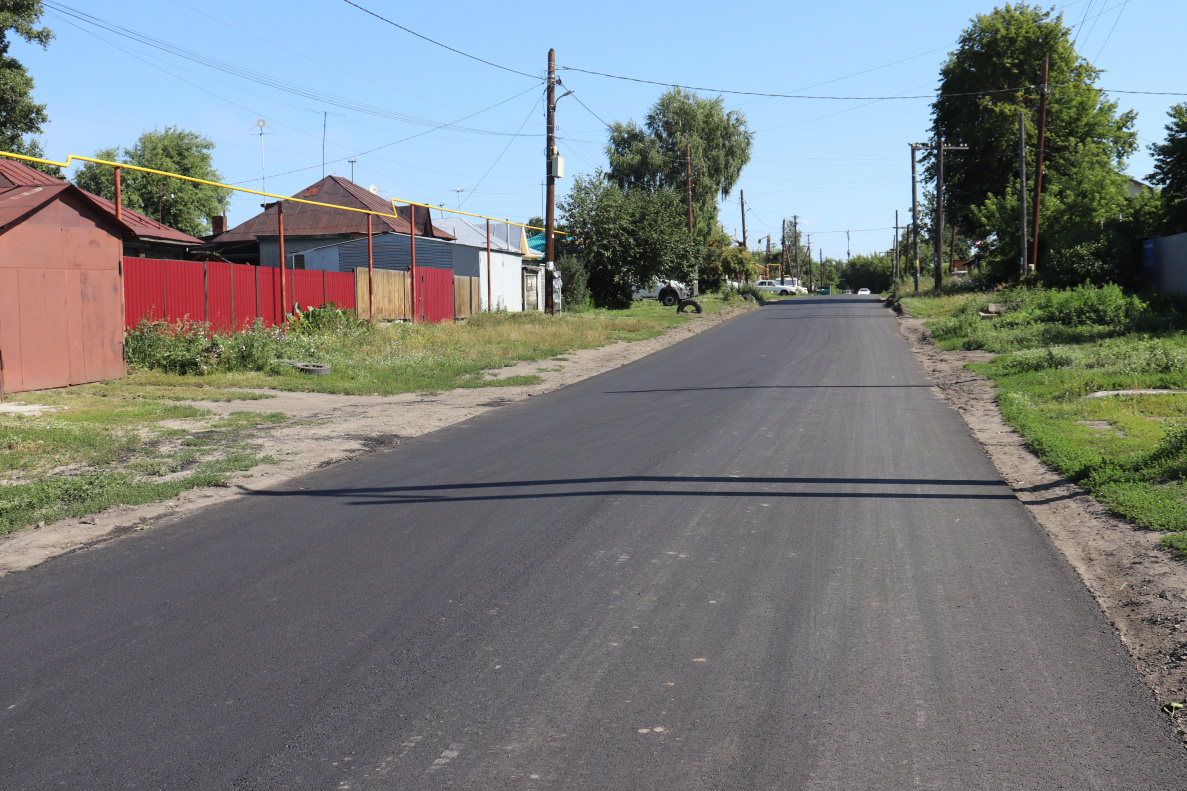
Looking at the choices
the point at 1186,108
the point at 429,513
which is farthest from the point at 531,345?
the point at 1186,108

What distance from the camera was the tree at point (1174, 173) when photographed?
32.5m

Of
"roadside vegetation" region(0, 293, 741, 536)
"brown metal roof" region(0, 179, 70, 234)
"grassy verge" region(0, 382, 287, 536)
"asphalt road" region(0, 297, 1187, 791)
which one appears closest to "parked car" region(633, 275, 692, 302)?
"roadside vegetation" region(0, 293, 741, 536)

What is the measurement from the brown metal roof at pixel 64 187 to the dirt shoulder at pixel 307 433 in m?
4.05

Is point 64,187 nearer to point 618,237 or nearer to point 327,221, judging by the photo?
point 327,221

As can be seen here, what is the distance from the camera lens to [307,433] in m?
10.9

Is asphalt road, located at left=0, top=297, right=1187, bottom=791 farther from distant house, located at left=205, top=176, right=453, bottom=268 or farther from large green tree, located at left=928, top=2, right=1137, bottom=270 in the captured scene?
large green tree, located at left=928, top=2, right=1137, bottom=270

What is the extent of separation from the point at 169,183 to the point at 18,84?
31.2m

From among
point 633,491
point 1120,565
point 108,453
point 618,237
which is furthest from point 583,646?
point 618,237

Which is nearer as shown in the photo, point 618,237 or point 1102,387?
point 1102,387

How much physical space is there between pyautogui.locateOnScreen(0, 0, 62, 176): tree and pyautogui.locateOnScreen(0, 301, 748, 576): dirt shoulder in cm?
2256

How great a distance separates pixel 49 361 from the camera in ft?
44.5

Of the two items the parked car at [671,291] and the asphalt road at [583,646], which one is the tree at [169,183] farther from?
the asphalt road at [583,646]

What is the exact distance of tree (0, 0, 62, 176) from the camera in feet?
96.5

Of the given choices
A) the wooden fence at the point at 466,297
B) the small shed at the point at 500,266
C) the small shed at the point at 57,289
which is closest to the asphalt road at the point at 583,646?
the small shed at the point at 57,289
